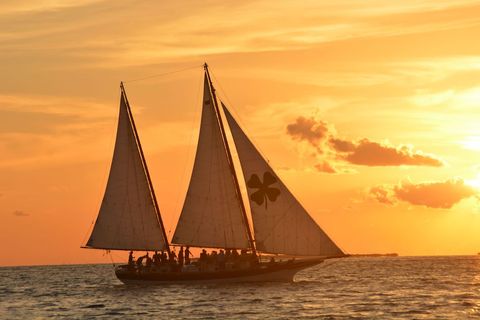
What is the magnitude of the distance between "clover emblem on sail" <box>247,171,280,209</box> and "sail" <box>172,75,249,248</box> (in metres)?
3.66

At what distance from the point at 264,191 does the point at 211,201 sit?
5645mm

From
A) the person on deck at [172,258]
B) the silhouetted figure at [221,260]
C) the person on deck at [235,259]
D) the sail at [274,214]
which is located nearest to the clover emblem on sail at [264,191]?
the sail at [274,214]

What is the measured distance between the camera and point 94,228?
91.6m

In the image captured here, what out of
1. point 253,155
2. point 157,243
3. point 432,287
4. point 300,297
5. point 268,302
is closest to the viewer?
point 268,302

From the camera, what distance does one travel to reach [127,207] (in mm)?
91000

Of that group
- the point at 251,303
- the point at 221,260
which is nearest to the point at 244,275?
the point at 221,260

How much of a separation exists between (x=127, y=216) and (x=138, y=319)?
2554 cm

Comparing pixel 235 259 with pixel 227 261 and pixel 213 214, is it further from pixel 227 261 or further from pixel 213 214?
pixel 213 214

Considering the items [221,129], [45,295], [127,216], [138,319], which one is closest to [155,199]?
[127,216]

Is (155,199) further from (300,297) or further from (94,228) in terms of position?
(300,297)

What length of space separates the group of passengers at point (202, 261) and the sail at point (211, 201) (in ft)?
4.40

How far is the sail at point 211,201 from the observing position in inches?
3346

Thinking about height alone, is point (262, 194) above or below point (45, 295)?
above

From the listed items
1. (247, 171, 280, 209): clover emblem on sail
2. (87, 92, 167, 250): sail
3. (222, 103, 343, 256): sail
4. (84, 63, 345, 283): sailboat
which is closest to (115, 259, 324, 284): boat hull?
(84, 63, 345, 283): sailboat
